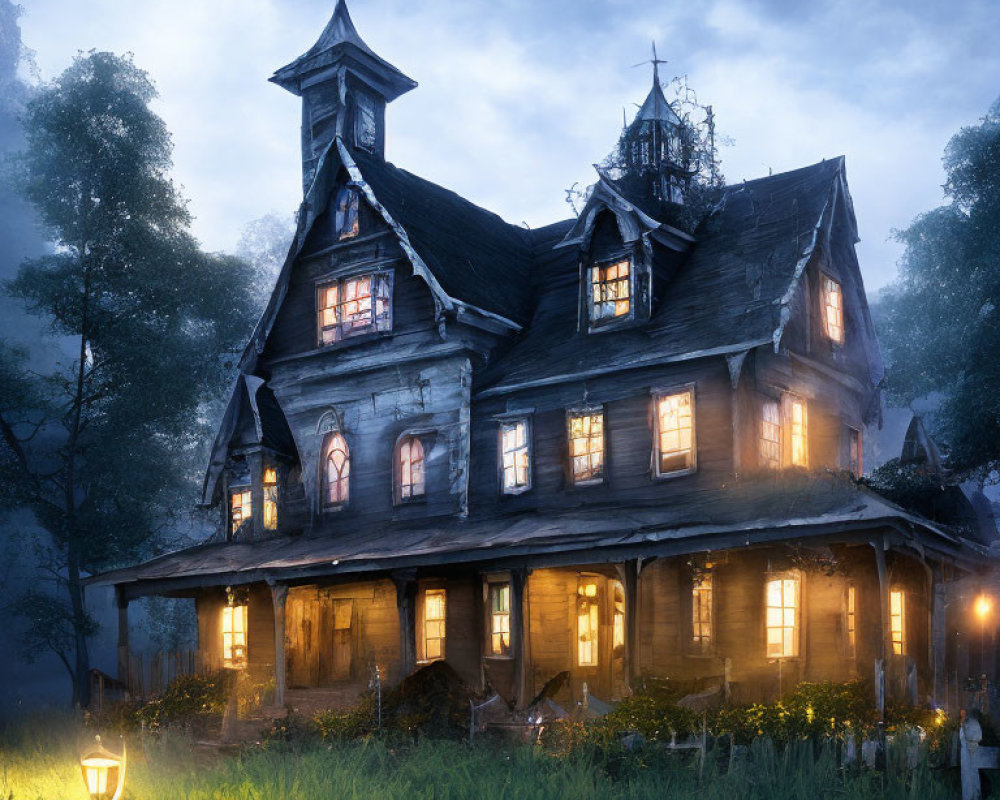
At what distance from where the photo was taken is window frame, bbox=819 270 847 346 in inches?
918

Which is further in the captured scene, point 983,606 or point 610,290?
point 983,606

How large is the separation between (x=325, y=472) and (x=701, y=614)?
9626 mm

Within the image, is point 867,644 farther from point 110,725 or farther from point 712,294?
point 110,725

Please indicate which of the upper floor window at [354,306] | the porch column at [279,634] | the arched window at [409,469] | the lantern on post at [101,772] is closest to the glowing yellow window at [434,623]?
the arched window at [409,469]

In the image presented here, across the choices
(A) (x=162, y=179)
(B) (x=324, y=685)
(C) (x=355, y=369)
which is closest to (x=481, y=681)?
(B) (x=324, y=685)

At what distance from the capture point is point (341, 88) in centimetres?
2888

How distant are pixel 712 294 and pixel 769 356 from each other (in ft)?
6.31

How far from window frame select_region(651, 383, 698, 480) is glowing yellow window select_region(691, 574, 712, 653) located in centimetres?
193

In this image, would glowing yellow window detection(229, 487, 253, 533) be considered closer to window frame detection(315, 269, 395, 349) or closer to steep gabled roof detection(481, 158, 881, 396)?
window frame detection(315, 269, 395, 349)

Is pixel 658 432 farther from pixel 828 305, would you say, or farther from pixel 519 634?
pixel 828 305

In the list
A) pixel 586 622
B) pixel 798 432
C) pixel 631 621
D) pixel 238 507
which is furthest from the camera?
pixel 238 507

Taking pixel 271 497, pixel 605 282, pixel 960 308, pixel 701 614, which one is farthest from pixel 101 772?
pixel 960 308

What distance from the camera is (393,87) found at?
1185 inches

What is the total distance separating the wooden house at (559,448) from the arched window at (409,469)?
0.08 metres
